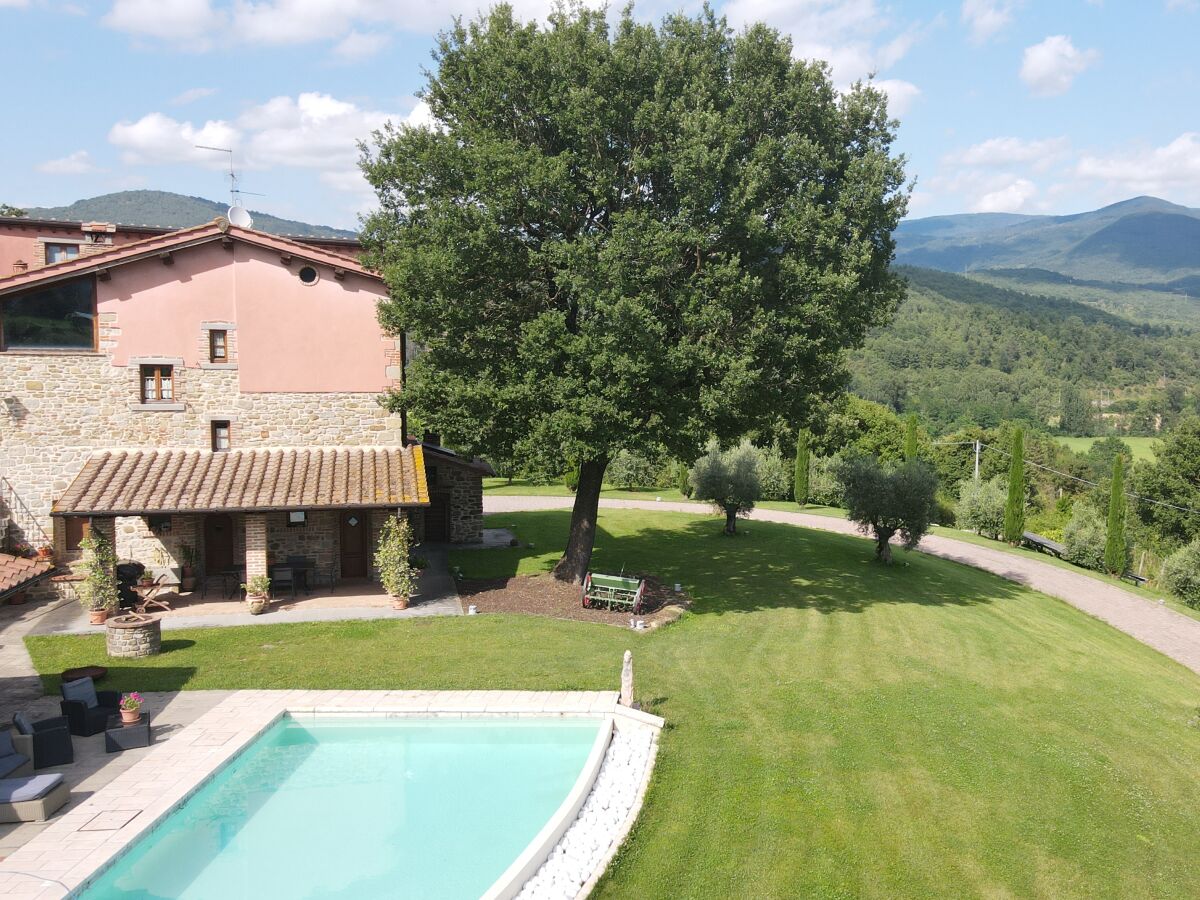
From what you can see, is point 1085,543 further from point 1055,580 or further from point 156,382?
point 156,382

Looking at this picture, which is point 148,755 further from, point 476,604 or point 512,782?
point 476,604

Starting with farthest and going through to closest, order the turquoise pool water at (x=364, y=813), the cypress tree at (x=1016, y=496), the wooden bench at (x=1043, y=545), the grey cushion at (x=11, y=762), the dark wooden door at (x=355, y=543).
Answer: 1. the cypress tree at (x=1016, y=496)
2. the wooden bench at (x=1043, y=545)
3. the dark wooden door at (x=355, y=543)
4. the grey cushion at (x=11, y=762)
5. the turquoise pool water at (x=364, y=813)

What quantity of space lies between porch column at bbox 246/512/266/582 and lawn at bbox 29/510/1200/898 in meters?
1.96

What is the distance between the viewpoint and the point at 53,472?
19.8m

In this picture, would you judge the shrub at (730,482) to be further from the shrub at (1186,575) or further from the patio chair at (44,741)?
the patio chair at (44,741)

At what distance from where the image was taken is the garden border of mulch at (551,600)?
19469 millimetres

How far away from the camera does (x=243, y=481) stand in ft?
63.4

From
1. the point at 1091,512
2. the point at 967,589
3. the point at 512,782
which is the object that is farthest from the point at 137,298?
the point at 1091,512

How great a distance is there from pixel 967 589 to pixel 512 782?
20050mm

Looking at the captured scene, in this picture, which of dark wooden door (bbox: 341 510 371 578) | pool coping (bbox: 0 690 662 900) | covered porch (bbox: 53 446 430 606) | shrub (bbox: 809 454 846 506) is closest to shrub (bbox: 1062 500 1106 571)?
shrub (bbox: 809 454 846 506)

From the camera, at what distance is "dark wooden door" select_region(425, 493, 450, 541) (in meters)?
28.4

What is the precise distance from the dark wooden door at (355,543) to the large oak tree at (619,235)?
3808 millimetres

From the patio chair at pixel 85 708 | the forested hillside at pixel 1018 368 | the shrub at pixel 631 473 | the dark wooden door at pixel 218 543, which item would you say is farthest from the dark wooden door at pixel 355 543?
the forested hillside at pixel 1018 368

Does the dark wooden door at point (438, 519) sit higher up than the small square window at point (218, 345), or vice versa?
the small square window at point (218, 345)
